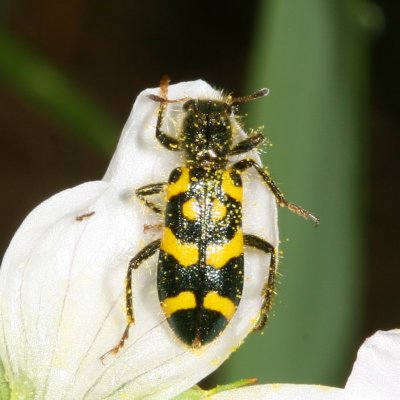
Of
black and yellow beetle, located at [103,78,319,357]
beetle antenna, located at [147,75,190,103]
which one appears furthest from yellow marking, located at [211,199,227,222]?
beetle antenna, located at [147,75,190,103]

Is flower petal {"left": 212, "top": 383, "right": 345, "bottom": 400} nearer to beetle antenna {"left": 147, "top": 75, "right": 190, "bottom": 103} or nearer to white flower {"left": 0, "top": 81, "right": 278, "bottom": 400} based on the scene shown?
white flower {"left": 0, "top": 81, "right": 278, "bottom": 400}

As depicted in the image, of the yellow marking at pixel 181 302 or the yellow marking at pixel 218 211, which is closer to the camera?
the yellow marking at pixel 181 302

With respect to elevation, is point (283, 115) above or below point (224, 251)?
above

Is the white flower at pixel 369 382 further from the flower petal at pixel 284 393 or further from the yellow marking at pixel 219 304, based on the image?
the yellow marking at pixel 219 304

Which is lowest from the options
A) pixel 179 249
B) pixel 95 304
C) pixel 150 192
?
pixel 95 304

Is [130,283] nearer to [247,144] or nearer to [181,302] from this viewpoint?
[181,302]

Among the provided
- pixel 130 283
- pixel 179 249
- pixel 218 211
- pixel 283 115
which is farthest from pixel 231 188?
pixel 283 115

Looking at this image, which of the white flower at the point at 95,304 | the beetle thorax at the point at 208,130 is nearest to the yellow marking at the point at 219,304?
the white flower at the point at 95,304
